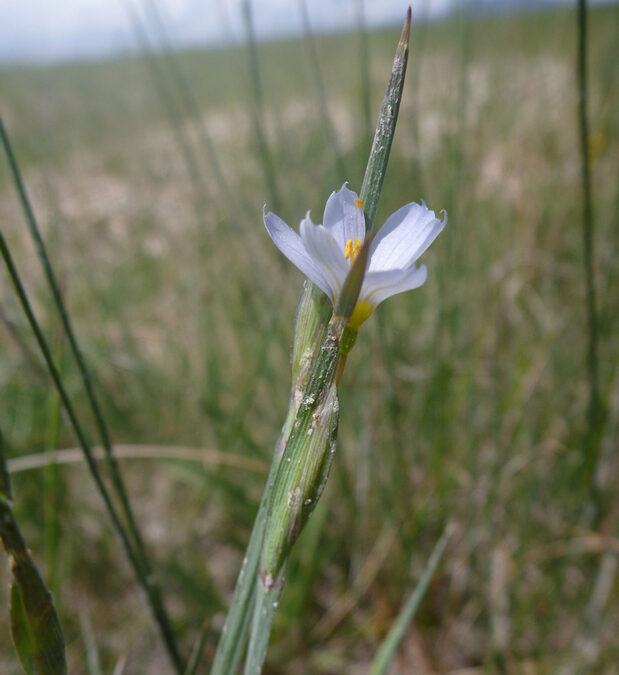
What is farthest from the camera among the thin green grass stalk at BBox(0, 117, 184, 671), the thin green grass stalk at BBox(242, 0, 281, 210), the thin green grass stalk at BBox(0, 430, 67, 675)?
the thin green grass stalk at BBox(242, 0, 281, 210)

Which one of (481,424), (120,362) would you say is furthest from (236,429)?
(481,424)

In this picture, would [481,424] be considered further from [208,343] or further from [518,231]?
[518,231]

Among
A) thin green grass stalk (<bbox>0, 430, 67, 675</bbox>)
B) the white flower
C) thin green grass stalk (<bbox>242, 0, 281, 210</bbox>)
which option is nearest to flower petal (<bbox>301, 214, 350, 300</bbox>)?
the white flower

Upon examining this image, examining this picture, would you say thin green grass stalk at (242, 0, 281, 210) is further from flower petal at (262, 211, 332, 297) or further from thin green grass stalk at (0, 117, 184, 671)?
flower petal at (262, 211, 332, 297)

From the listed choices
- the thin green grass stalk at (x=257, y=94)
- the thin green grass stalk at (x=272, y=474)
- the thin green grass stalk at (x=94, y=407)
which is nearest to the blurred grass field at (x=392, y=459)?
the thin green grass stalk at (x=257, y=94)

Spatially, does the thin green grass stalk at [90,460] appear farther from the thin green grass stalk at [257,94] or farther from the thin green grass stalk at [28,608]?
the thin green grass stalk at [257,94]
